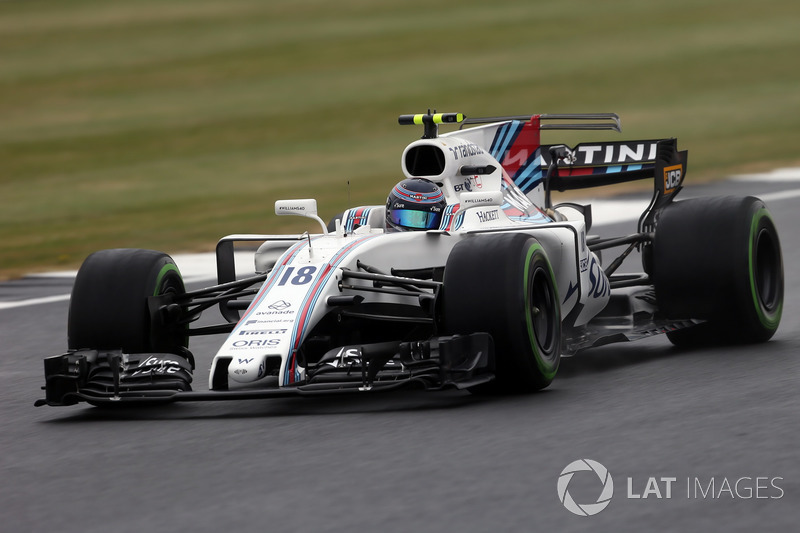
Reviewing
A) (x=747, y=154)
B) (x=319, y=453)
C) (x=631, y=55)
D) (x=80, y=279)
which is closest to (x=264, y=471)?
(x=319, y=453)

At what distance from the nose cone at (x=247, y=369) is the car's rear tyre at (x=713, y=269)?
10.3ft

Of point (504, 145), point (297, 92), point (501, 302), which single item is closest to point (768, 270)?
point (504, 145)

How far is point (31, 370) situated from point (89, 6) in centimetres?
4555

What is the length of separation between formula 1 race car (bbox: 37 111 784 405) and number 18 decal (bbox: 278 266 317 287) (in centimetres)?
2

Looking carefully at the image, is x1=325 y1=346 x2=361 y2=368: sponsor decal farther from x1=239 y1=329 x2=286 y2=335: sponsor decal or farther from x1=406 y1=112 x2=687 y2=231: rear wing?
x1=406 y1=112 x2=687 y2=231: rear wing

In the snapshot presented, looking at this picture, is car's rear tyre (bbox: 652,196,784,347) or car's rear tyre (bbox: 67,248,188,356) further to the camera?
car's rear tyre (bbox: 652,196,784,347)

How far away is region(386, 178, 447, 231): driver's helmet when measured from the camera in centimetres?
862

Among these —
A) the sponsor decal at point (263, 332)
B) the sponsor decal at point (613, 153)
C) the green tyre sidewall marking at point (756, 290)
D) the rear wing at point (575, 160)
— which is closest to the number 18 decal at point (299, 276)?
the sponsor decal at point (263, 332)

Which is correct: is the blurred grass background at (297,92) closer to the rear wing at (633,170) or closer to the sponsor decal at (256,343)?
the rear wing at (633,170)

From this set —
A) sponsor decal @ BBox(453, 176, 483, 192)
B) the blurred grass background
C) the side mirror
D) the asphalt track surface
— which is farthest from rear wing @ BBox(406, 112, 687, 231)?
the blurred grass background

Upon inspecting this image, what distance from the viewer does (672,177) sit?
10.4 metres

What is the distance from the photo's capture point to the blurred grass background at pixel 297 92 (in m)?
22.1

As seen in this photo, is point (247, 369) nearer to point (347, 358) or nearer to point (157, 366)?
point (347, 358)

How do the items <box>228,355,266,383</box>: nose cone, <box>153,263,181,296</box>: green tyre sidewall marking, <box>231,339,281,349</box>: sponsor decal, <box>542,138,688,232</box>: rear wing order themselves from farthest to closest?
<box>542,138,688,232</box>: rear wing → <box>153,263,181,296</box>: green tyre sidewall marking → <box>231,339,281,349</box>: sponsor decal → <box>228,355,266,383</box>: nose cone
